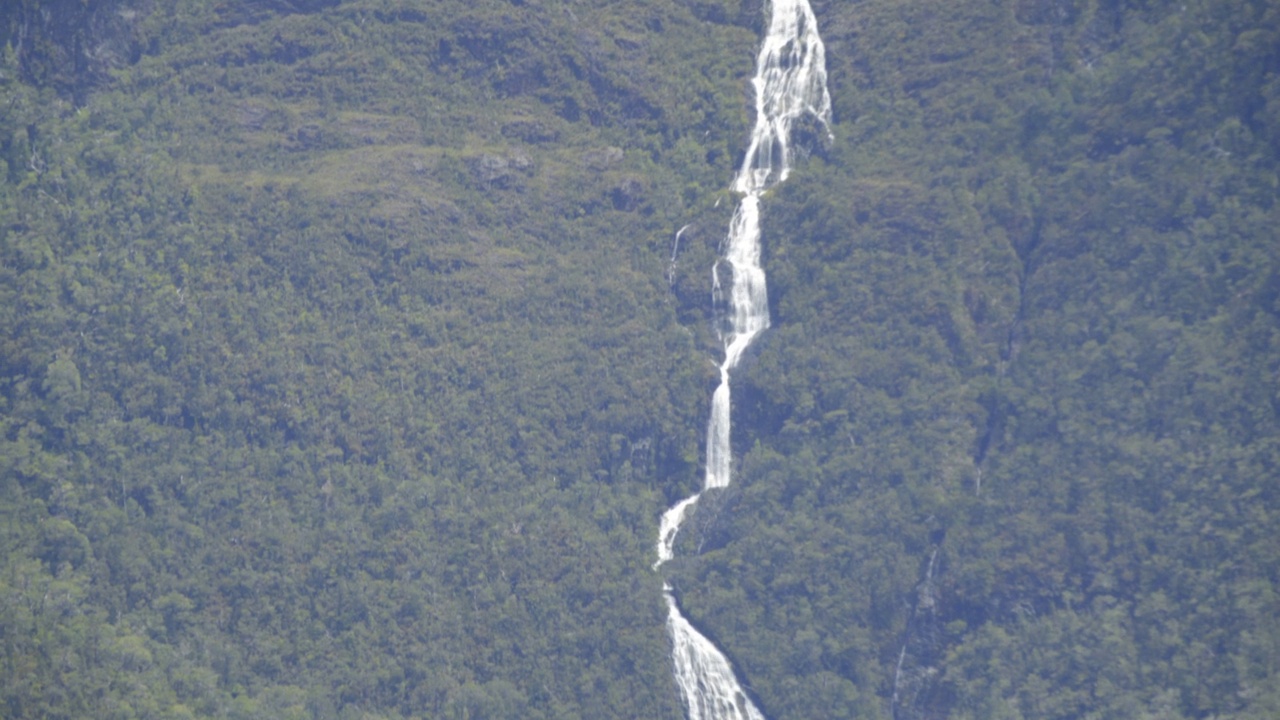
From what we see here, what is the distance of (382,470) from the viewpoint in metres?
89.5

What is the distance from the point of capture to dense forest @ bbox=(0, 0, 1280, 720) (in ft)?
275

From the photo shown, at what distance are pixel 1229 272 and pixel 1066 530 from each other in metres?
12.2

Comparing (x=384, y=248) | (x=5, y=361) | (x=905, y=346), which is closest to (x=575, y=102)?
(x=384, y=248)

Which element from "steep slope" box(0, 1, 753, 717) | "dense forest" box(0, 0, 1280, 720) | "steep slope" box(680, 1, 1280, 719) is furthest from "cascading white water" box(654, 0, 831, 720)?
"steep slope" box(680, 1, 1280, 719)

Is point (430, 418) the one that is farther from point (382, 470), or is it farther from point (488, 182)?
point (488, 182)

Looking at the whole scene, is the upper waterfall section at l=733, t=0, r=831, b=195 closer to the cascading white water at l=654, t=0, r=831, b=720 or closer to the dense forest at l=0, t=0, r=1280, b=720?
the cascading white water at l=654, t=0, r=831, b=720

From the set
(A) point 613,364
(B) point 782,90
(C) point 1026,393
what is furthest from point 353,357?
(C) point 1026,393

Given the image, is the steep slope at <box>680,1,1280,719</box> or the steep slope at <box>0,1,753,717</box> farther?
the steep slope at <box>0,1,753,717</box>

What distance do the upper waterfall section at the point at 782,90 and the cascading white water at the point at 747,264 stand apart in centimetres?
4

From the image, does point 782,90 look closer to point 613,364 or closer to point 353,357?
point 613,364

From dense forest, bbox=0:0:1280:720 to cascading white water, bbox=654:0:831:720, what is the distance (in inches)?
27.0

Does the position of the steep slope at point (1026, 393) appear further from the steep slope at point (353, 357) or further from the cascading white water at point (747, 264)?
the steep slope at point (353, 357)

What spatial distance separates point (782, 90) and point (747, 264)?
940cm

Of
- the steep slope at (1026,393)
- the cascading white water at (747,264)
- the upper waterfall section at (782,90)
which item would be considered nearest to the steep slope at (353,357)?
the cascading white water at (747,264)
